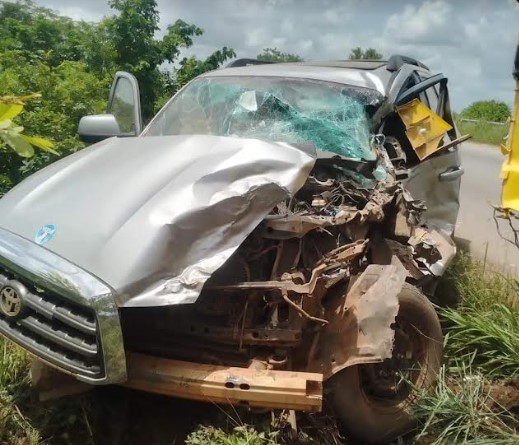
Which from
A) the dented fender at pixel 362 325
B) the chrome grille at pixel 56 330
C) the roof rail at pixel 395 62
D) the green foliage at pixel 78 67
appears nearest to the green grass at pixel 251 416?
the dented fender at pixel 362 325

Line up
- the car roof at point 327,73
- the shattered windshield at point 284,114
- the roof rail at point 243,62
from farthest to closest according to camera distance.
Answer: the roof rail at point 243,62 < the car roof at point 327,73 < the shattered windshield at point 284,114

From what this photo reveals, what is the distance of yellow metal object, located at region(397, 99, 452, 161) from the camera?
4633 millimetres

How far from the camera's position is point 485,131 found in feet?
77.8

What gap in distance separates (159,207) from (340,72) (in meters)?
2.32

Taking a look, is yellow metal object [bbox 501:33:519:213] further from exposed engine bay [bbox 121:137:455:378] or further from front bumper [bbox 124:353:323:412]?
A: front bumper [bbox 124:353:323:412]

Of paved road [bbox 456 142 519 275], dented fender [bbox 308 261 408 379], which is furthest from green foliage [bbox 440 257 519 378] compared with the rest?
dented fender [bbox 308 261 408 379]

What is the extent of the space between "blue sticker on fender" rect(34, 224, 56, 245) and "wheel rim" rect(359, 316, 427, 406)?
5.65 feet

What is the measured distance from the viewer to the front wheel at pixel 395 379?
10.9 ft

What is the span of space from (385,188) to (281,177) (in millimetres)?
909

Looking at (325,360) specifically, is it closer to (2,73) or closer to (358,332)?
(358,332)

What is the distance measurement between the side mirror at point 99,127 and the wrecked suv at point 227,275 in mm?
658

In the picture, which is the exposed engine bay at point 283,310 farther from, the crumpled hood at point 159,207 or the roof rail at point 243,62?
the roof rail at point 243,62

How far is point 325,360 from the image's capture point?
314cm

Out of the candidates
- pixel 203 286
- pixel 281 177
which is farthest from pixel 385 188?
pixel 203 286
